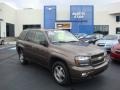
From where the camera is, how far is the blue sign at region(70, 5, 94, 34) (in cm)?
4647

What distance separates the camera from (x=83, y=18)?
46625 millimetres

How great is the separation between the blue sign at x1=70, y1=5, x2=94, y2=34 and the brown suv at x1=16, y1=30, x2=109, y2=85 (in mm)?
38907

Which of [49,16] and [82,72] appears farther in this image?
[49,16]

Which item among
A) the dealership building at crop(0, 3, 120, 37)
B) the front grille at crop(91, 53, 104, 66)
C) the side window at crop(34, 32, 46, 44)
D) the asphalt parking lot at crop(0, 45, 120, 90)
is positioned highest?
the dealership building at crop(0, 3, 120, 37)

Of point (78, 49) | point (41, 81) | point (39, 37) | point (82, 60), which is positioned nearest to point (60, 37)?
point (39, 37)

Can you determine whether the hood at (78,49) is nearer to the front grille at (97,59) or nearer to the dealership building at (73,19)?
the front grille at (97,59)

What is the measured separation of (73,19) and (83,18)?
2309mm

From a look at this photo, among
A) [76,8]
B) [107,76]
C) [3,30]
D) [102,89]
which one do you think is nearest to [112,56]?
[107,76]

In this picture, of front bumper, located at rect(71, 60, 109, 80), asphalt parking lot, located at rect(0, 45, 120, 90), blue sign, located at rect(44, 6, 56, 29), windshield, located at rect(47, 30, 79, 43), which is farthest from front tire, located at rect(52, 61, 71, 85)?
blue sign, located at rect(44, 6, 56, 29)

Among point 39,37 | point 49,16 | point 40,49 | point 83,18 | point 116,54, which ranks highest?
point 49,16

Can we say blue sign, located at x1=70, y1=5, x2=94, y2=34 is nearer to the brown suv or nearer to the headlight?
the brown suv

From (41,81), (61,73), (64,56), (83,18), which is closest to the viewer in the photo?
(64,56)

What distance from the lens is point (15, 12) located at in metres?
48.2

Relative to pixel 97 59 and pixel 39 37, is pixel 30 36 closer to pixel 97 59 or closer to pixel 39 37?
pixel 39 37
